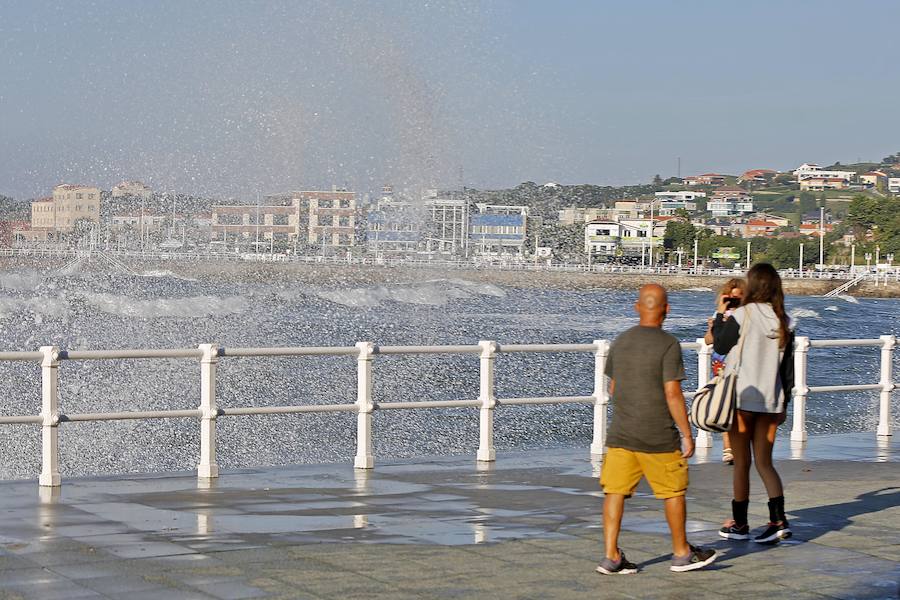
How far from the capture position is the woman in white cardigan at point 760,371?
9.52 m

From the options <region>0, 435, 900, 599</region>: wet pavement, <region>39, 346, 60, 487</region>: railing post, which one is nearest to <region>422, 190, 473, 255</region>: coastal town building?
<region>0, 435, 900, 599</region>: wet pavement

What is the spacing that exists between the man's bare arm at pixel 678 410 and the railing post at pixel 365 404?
528 centimetres

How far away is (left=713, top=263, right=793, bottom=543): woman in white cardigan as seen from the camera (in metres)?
9.52

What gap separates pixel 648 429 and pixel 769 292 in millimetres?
1667

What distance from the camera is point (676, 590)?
8070 mm

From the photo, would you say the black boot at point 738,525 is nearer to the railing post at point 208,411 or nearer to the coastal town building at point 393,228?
the railing post at point 208,411

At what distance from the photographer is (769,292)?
9508 mm

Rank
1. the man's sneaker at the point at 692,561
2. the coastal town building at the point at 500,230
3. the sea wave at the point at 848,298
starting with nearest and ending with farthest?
the man's sneaker at the point at 692,561 → the sea wave at the point at 848,298 → the coastal town building at the point at 500,230

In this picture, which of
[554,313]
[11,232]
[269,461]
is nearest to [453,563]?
[269,461]

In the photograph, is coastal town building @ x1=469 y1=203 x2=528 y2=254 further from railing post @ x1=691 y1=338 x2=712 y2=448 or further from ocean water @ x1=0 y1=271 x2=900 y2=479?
railing post @ x1=691 y1=338 x2=712 y2=448

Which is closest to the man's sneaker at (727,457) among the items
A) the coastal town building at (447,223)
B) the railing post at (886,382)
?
the railing post at (886,382)

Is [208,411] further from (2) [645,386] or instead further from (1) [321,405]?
(2) [645,386]

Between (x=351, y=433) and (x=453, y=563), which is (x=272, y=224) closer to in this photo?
(x=351, y=433)

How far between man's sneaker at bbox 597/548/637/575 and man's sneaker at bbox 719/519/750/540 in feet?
5.32
